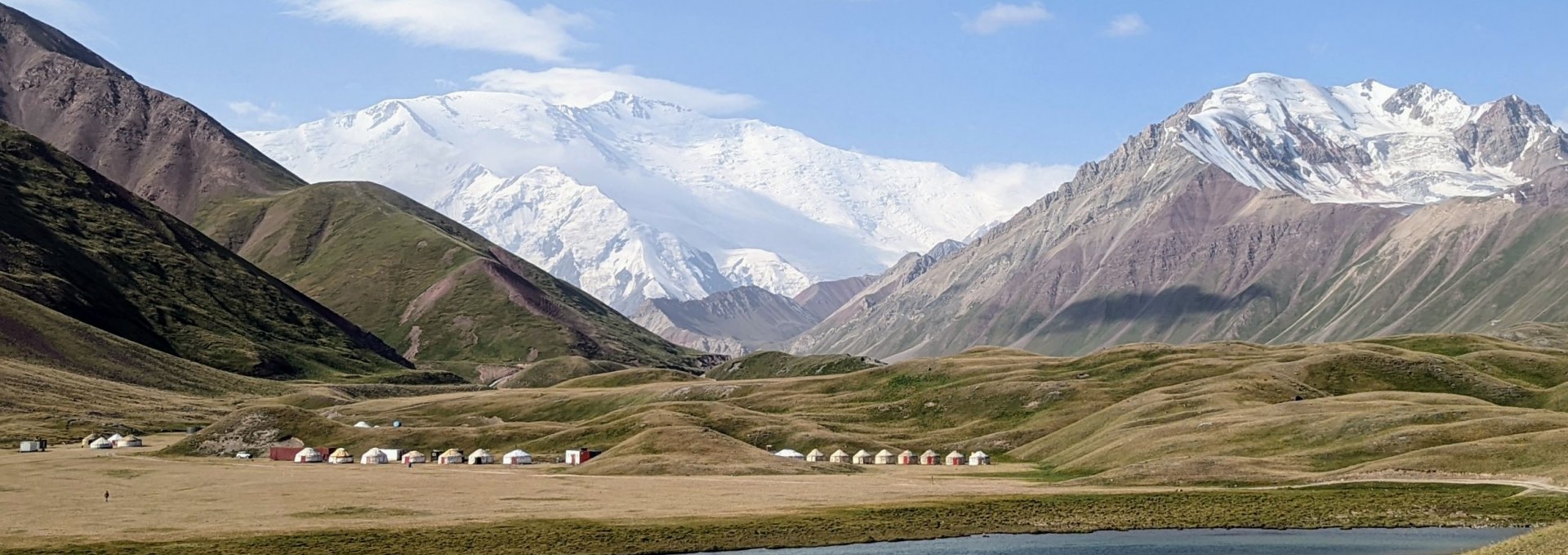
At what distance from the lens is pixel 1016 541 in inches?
4724

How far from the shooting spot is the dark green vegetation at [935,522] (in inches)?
4577

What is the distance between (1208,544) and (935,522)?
26269 mm

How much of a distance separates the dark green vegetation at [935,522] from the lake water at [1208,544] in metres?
2.43

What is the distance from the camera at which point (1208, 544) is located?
114125mm

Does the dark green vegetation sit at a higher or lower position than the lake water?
higher

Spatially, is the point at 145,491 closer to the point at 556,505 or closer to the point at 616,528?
the point at 556,505

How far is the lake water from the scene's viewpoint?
108812mm

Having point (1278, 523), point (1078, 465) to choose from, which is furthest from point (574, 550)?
point (1078, 465)

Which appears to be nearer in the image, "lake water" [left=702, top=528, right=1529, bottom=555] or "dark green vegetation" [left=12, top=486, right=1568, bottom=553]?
"lake water" [left=702, top=528, right=1529, bottom=555]

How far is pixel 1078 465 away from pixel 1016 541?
74.4m

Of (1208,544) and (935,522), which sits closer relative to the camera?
(1208,544)

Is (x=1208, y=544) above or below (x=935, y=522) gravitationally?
below

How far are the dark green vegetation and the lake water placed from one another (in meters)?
2.43

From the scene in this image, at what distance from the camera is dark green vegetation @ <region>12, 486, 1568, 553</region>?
381 feet
